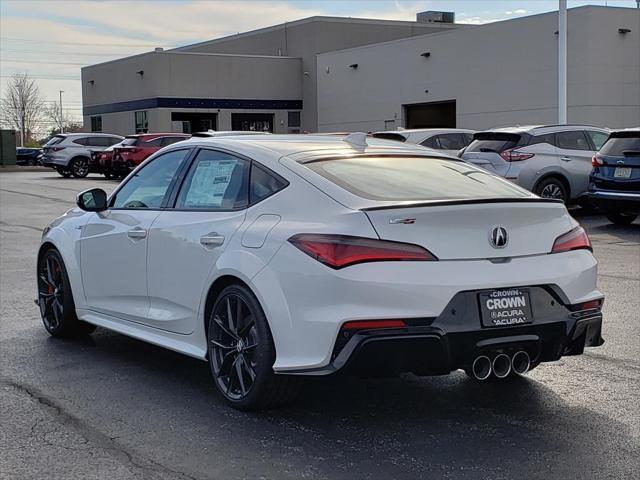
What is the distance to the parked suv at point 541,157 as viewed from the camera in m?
16.7

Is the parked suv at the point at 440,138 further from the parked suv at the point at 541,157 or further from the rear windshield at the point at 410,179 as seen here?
the rear windshield at the point at 410,179

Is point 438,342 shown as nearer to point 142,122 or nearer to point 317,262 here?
point 317,262

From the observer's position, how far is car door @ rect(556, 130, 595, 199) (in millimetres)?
17203

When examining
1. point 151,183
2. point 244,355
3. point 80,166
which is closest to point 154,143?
point 80,166

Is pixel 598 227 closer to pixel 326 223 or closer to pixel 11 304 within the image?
pixel 11 304

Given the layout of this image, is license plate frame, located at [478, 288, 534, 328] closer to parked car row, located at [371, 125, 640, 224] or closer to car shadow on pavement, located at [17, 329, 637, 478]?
car shadow on pavement, located at [17, 329, 637, 478]

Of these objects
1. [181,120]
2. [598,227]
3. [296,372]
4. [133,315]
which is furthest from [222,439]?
[181,120]

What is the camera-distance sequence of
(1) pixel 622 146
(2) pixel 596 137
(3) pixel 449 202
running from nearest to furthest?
(3) pixel 449 202
(1) pixel 622 146
(2) pixel 596 137

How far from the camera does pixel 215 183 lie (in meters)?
5.74

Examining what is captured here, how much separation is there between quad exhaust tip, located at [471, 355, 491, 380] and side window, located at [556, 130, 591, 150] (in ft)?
43.4

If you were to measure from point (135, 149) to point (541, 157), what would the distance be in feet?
59.5

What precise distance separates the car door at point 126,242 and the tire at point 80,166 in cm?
3124

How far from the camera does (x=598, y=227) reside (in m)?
15.8

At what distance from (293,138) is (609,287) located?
4758 millimetres
